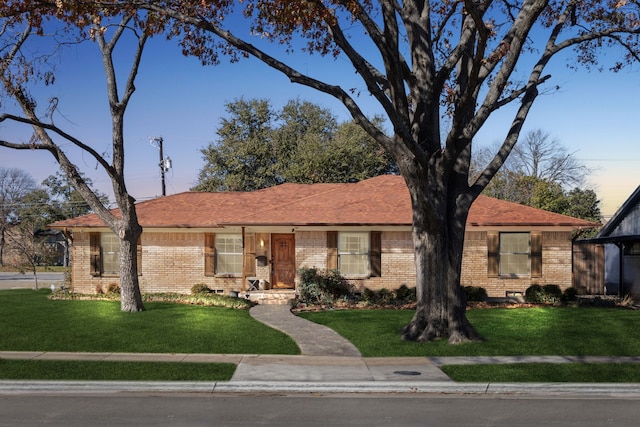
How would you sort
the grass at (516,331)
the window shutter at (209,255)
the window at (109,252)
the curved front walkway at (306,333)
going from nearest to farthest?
the grass at (516,331)
the curved front walkway at (306,333)
the window shutter at (209,255)
the window at (109,252)

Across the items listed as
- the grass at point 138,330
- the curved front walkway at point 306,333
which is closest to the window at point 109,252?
the grass at point 138,330

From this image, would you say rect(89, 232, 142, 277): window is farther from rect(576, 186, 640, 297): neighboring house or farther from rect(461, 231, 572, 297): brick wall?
rect(576, 186, 640, 297): neighboring house

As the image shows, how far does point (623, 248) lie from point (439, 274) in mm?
18139

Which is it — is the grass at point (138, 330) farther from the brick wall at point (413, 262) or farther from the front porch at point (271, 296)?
the brick wall at point (413, 262)

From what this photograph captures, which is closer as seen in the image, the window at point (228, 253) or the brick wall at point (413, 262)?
the brick wall at point (413, 262)

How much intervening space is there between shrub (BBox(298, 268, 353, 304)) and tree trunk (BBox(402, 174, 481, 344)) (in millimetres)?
8773

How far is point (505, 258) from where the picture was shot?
2656 centimetres

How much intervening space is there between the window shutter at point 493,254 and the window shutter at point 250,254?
938cm

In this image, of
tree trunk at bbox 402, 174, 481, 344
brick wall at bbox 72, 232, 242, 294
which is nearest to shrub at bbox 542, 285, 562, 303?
tree trunk at bbox 402, 174, 481, 344

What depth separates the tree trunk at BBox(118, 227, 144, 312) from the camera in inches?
836

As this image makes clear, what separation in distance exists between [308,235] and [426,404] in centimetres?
1640

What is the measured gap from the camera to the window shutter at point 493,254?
26.3m

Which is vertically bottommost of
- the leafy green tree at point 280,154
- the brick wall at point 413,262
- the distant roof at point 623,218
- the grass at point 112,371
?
the grass at point 112,371

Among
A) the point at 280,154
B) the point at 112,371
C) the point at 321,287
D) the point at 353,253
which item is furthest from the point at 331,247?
the point at 280,154
